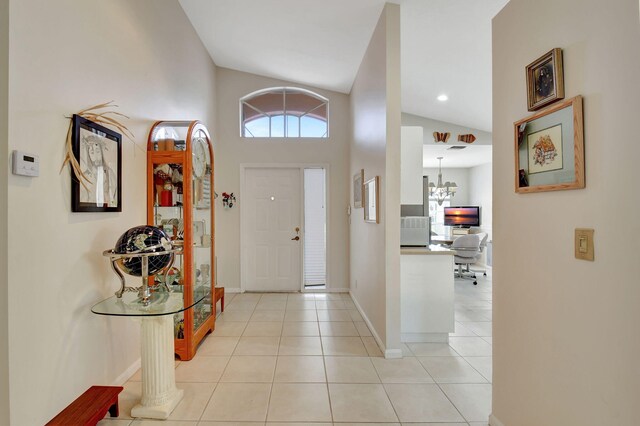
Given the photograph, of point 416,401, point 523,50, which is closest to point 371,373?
point 416,401

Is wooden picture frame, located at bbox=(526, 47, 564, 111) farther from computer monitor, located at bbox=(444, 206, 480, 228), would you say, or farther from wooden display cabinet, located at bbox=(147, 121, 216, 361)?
computer monitor, located at bbox=(444, 206, 480, 228)

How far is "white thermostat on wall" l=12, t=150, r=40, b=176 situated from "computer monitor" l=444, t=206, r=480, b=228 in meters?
8.53

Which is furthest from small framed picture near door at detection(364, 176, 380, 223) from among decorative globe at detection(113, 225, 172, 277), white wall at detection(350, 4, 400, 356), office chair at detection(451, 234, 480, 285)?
office chair at detection(451, 234, 480, 285)

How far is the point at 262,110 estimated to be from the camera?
5.18 m

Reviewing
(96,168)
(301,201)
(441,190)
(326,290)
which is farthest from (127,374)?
(441,190)

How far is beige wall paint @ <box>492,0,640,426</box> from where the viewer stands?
1066mm

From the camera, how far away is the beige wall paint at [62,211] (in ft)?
4.92

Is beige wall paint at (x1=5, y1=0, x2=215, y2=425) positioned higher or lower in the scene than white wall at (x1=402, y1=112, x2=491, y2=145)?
lower

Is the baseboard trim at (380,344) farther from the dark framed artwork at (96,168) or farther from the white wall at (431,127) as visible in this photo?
the white wall at (431,127)

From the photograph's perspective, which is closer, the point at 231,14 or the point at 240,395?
the point at 240,395

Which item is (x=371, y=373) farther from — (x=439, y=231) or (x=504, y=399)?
(x=439, y=231)

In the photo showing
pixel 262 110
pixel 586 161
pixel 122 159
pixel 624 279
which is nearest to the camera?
pixel 624 279

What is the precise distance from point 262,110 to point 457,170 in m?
6.02

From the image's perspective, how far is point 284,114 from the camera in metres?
A: 5.18
